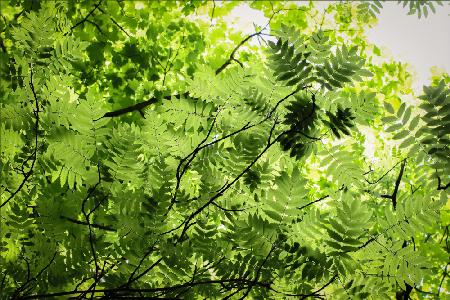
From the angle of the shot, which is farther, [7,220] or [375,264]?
[7,220]

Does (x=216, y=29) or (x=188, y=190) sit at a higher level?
(x=216, y=29)

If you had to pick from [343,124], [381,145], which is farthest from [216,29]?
[343,124]

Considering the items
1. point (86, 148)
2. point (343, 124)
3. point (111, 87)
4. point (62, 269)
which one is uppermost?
point (111, 87)

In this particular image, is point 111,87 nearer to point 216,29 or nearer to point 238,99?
point 216,29

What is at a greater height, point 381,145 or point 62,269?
point 381,145

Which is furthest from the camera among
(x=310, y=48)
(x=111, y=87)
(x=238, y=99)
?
(x=111, y=87)

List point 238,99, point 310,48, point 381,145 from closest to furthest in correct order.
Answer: point 310,48, point 238,99, point 381,145

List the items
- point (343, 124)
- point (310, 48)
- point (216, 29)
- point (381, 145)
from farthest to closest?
point (381, 145) → point (216, 29) → point (310, 48) → point (343, 124)

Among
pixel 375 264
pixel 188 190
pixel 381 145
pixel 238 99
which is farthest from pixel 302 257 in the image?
pixel 381 145

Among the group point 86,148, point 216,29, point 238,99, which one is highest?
point 216,29

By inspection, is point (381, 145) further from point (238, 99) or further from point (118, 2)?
point (238, 99)

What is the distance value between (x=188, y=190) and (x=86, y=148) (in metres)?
0.49

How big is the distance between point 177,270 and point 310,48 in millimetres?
1022

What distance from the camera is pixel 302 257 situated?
1298 mm
